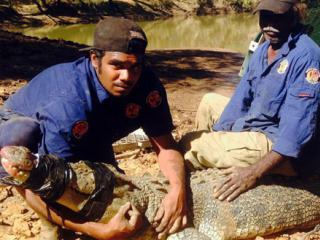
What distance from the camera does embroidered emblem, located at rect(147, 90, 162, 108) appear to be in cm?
320

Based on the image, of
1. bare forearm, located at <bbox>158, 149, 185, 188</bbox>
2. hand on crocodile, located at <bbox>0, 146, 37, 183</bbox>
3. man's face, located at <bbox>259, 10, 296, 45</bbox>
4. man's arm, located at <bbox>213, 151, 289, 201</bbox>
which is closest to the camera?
hand on crocodile, located at <bbox>0, 146, 37, 183</bbox>

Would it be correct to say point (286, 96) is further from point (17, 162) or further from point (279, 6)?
point (17, 162)

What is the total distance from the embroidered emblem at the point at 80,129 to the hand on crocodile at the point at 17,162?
1.37 feet

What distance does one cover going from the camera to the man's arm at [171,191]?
3170 mm

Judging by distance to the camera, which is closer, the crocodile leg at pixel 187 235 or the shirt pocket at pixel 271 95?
the crocodile leg at pixel 187 235

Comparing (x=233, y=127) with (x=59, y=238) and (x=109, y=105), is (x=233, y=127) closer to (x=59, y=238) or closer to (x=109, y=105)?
(x=109, y=105)

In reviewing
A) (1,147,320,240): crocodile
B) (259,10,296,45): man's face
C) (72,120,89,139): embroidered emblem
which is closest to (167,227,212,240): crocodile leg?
(1,147,320,240): crocodile

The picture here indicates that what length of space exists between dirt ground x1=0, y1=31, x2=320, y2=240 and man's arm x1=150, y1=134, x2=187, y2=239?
26.7 inches

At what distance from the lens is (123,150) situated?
4.97 m

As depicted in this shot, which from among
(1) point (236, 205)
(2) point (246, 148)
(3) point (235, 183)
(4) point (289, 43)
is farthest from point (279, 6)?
(1) point (236, 205)

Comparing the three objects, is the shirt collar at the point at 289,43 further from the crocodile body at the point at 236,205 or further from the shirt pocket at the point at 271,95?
the crocodile body at the point at 236,205

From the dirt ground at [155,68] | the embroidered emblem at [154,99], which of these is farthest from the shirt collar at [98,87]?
the dirt ground at [155,68]

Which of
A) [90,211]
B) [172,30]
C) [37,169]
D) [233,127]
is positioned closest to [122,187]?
[90,211]

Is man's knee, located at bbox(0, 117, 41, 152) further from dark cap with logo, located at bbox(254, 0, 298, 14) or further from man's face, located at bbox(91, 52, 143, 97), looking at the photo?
dark cap with logo, located at bbox(254, 0, 298, 14)
